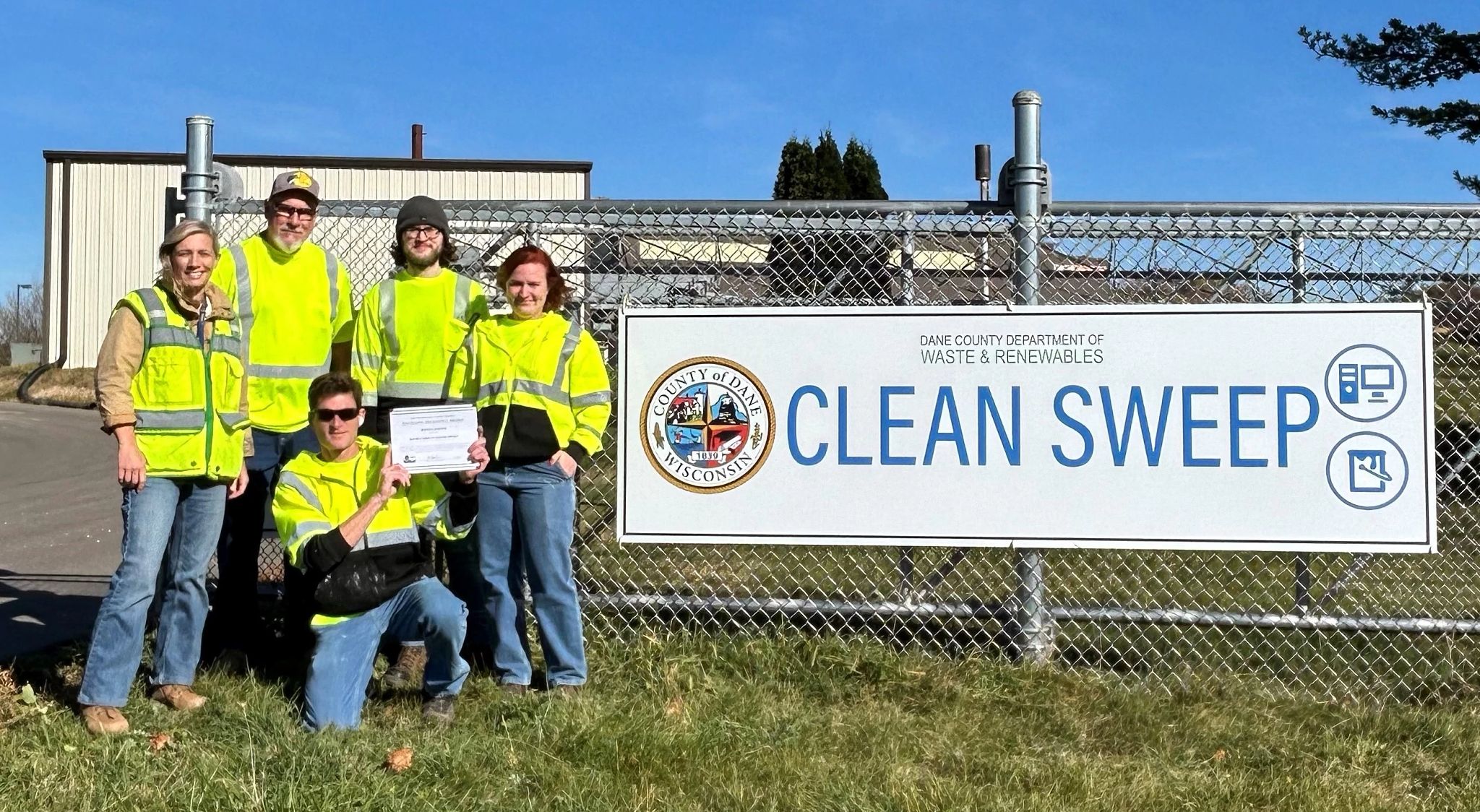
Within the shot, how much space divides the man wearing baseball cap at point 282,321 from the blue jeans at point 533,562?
79 centimetres

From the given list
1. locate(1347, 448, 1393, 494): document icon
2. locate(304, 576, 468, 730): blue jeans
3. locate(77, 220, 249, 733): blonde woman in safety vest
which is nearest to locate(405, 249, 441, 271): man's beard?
locate(77, 220, 249, 733): blonde woman in safety vest

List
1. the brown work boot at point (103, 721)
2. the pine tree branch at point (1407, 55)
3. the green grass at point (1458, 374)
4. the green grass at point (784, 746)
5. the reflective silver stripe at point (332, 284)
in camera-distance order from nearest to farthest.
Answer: the green grass at point (784, 746) → the brown work boot at point (103, 721) → the reflective silver stripe at point (332, 284) → the green grass at point (1458, 374) → the pine tree branch at point (1407, 55)

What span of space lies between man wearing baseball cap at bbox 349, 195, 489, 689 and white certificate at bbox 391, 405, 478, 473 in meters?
0.43

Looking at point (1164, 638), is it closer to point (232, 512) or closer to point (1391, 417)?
point (1391, 417)

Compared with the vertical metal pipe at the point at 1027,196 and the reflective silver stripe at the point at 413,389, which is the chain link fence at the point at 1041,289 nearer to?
the vertical metal pipe at the point at 1027,196

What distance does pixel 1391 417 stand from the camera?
13.5ft

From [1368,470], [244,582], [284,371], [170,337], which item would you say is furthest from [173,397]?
[1368,470]

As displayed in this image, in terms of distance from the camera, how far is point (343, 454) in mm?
3781

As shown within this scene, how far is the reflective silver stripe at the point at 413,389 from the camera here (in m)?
4.20

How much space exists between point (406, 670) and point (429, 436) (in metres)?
1.02

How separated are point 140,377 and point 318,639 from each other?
1.01 meters

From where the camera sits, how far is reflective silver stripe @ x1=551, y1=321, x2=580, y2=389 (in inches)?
156

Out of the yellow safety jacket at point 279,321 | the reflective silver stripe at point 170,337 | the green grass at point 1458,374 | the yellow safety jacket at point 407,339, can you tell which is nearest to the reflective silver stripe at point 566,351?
the yellow safety jacket at point 407,339

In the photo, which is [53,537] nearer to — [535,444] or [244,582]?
[244,582]
